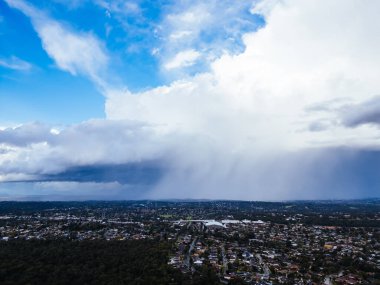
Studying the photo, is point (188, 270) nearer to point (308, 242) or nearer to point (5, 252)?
point (5, 252)

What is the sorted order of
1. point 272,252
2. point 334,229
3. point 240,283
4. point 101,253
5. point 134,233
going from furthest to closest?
point 334,229
point 134,233
point 272,252
point 101,253
point 240,283

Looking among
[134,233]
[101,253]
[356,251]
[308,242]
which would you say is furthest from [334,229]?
[101,253]

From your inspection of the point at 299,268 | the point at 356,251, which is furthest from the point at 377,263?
the point at 299,268

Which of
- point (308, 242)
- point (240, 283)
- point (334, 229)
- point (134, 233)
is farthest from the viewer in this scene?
point (334, 229)

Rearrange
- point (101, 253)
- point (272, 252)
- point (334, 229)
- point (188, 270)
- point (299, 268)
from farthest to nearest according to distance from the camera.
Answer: point (334, 229)
point (272, 252)
point (101, 253)
point (299, 268)
point (188, 270)

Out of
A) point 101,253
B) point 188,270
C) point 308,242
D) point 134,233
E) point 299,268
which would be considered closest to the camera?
point 188,270

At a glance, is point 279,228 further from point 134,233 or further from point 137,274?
point 137,274

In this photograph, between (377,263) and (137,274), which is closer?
(137,274)

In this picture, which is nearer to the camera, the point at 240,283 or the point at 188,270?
the point at 240,283
